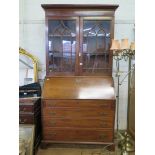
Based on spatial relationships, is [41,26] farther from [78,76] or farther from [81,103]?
[81,103]

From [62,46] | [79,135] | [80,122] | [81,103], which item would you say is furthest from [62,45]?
[79,135]

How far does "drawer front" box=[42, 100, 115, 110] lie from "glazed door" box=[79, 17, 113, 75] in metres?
0.48

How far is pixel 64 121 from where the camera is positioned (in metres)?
3.39

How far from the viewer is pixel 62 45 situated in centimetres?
359

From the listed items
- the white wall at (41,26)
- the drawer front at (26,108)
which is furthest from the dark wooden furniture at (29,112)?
the white wall at (41,26)

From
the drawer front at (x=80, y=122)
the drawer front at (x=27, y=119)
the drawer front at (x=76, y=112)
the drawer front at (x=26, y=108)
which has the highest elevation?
the drawer front at (x=26, y=108)

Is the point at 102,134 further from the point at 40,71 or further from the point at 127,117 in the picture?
the point at 40,71

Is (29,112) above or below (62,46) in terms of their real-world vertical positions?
below

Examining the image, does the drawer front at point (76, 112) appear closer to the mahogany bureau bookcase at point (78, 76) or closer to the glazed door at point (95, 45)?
the mahogany bureau bookcase at point (78, 76)

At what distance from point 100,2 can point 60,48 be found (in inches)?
45.1

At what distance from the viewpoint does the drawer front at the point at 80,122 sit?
11.1 ft

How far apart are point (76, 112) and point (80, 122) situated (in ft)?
0.53
